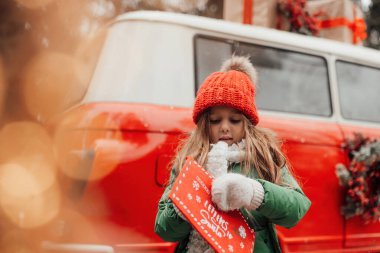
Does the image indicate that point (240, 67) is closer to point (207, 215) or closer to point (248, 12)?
point (207, 215)

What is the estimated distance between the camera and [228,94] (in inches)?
77.4

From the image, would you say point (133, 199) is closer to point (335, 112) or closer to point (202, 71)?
point (202, 71)

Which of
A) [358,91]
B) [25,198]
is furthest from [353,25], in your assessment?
[25,198]

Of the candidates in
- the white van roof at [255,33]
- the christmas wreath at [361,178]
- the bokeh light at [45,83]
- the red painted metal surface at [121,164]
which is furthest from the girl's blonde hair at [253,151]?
the bokeh light at [45,83]

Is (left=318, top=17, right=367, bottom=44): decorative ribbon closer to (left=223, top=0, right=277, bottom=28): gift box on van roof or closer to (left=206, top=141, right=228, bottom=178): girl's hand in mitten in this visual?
(left=223, top=0, right=277, bottom=28): gift box on van roof

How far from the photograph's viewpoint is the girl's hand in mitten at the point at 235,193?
162cm

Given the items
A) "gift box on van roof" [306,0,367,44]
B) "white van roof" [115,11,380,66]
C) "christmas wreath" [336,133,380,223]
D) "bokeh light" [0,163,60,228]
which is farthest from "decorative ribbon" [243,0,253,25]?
"bokeh light" [0,163,60,228]

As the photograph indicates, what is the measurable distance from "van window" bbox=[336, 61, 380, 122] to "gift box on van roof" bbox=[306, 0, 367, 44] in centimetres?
71

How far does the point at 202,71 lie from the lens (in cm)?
353

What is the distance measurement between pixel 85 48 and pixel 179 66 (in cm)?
122

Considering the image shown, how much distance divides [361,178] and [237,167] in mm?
2191

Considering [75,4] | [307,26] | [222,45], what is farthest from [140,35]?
[75,4]

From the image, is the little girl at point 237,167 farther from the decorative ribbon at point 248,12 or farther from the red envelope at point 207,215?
the decorative ribbon at point 248,12

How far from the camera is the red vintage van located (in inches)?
119
